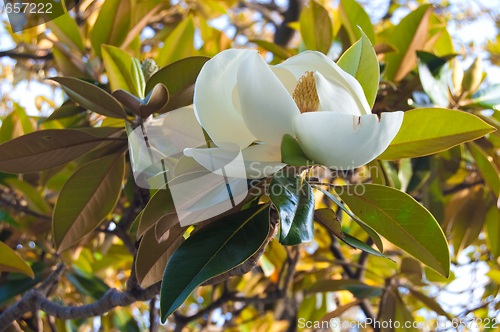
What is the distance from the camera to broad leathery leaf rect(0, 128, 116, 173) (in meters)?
0.69

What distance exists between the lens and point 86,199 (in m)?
0.78

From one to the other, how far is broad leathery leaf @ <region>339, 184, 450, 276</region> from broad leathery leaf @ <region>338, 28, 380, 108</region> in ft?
0.44

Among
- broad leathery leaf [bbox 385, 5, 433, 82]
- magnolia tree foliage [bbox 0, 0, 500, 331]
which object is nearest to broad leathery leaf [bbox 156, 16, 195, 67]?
magnolia tree foliage [bbox 0, 0, 500, 331]

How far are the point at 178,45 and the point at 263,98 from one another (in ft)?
2.57

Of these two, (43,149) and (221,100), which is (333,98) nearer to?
(221,100)

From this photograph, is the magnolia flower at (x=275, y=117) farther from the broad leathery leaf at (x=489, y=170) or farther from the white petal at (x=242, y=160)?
the broad leathery leaf at (x=489, y=170)

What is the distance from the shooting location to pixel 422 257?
0.56m

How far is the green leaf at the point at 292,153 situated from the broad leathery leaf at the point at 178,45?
2.54 ft

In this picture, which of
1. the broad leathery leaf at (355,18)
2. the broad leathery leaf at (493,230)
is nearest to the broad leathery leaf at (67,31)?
the broad leathery leaf at (355,18)

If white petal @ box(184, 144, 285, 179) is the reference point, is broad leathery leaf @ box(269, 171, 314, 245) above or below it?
below

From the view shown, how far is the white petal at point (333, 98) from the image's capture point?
44 cm

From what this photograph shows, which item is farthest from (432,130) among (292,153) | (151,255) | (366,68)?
(151,255)

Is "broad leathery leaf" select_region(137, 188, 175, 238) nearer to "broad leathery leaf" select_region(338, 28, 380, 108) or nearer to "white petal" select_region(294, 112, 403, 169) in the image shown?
"white petal" select_region(294, 112, 403, 169)

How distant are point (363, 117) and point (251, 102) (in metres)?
0.12
